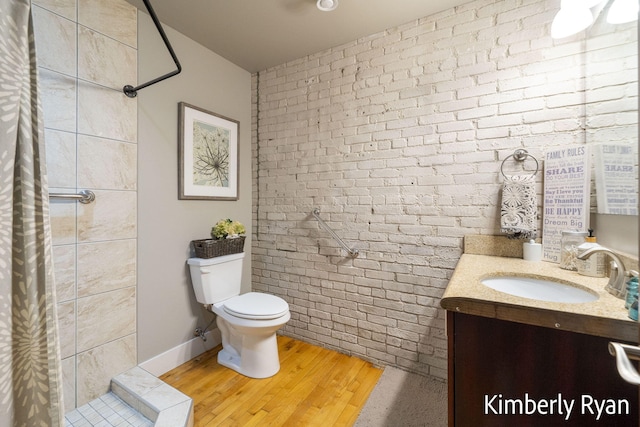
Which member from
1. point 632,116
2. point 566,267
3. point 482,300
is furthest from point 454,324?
point 632,116

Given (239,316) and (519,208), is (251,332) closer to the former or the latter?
→ (239,316)

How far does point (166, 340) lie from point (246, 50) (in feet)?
7.34

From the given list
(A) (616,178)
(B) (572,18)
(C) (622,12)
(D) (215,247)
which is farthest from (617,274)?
(D) (215,247)

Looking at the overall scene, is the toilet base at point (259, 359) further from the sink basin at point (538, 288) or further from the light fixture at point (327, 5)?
the light fixture at point (327, 5)

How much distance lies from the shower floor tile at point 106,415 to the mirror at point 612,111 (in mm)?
2344

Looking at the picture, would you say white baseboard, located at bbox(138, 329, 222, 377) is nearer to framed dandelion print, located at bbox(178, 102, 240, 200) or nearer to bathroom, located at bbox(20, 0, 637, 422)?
bathroom, located at bbox(20, 0, 637, 422)

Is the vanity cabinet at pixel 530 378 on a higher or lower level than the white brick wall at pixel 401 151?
lower

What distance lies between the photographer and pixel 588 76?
136 cm

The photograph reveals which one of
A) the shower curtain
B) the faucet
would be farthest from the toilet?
the faucet

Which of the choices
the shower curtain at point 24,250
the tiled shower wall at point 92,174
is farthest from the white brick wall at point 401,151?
the shower curtain at point 24,250

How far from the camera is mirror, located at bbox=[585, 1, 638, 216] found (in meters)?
1.00

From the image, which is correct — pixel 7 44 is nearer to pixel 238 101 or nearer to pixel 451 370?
pixel 451 370

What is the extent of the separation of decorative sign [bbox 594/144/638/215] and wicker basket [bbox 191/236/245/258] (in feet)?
6.90

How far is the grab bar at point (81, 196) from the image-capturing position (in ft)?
4.46
